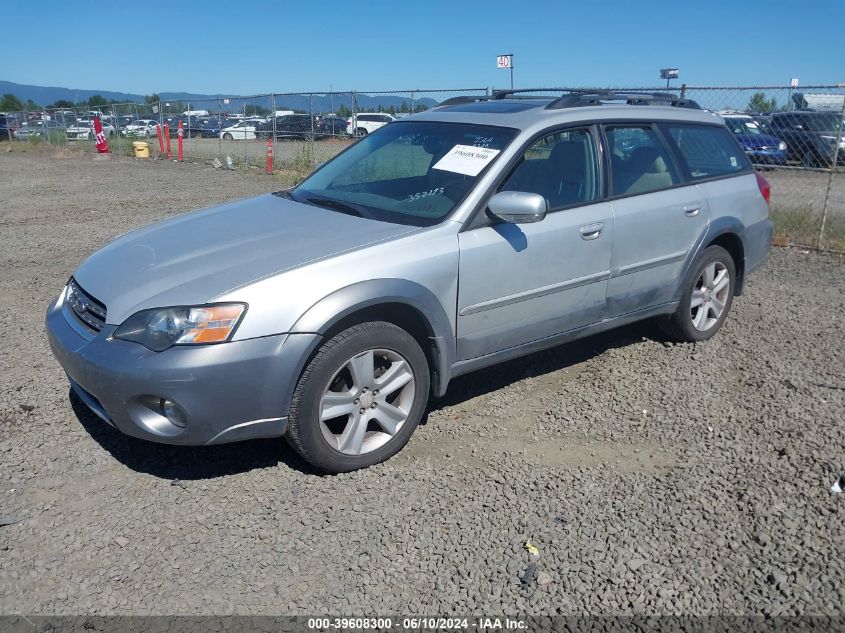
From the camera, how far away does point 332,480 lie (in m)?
3.61

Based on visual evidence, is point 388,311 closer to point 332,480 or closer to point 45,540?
point 332,480

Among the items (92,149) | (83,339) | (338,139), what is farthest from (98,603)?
(92,149)

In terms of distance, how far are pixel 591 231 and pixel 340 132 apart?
15860 millimetres

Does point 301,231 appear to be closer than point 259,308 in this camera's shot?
No

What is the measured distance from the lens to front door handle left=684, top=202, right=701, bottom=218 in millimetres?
5027

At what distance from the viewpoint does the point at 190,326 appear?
319 cm

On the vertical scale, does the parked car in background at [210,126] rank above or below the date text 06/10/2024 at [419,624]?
above

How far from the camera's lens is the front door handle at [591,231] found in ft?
14.3

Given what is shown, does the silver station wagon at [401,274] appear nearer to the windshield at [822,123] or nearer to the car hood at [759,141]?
the windshield at [822,123]

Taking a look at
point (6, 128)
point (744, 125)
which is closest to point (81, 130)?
point (6, 128)

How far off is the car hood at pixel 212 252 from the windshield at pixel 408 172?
0.60 ft

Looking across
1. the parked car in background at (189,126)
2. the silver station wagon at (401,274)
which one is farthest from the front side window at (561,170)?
the parked car in background at (189,126)

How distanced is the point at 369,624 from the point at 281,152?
61.2 ft

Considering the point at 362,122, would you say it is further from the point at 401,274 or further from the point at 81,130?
the point at 81,130
